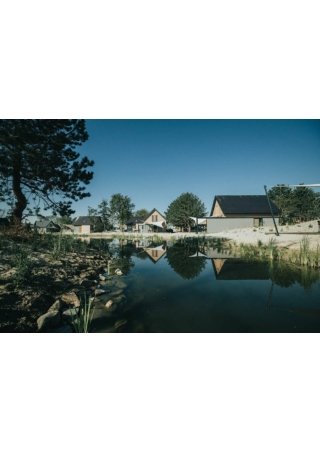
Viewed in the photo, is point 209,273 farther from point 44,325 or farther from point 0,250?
point 0,250

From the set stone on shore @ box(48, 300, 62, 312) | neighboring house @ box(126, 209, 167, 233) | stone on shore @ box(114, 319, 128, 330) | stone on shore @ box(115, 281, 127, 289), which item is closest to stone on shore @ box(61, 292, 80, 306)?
stone on shore @ box(48, 300, 62, 312)

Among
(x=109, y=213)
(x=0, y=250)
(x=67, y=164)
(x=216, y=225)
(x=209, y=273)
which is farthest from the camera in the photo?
(x=216, y=225)

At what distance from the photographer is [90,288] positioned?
383cm

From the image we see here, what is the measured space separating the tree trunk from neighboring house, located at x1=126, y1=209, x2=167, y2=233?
2303 cm

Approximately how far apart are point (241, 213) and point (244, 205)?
1.76 metres

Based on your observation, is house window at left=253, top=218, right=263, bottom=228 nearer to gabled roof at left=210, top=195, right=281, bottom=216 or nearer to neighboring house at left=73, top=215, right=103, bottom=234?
gabled roof at left=210, top=195, right=281, bottom=216

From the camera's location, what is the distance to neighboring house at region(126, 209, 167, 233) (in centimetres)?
3078

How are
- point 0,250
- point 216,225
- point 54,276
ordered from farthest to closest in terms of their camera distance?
→ point 216,225
point 0,250
point 54,276

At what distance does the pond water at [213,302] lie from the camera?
8.14ft

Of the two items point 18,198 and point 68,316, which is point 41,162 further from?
point 68,316

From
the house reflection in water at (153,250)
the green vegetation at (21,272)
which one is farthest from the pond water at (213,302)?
the house reflection in water at (153,250)

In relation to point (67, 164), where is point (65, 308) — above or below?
below
